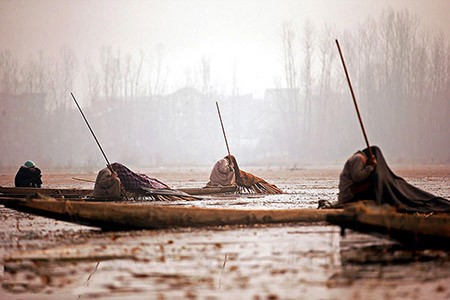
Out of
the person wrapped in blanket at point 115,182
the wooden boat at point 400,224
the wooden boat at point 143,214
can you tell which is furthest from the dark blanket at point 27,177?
the wooden boat at point 400,224

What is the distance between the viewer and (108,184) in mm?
11430

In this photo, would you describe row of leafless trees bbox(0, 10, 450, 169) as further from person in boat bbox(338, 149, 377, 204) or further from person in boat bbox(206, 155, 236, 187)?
person in boat bbox(338, 149, 377, 204)

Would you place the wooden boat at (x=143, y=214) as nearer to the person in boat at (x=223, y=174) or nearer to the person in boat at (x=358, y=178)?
the person in boat at (x=358, y=178)

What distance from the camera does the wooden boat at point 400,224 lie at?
246 inches

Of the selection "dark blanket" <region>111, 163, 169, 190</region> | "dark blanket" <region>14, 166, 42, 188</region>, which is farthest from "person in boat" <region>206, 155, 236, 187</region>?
"dark blanket" <region>14, 166, 42, 188</region>

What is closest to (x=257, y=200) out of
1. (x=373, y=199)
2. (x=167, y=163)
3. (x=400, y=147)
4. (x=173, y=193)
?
(x=173, y=193)

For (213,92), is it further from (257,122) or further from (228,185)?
(228,185)

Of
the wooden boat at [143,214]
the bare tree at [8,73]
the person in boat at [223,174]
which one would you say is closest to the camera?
the wooden boat at [143,214]

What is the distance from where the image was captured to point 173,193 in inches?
477

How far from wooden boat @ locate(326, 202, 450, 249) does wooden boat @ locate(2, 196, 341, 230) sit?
2.84ft

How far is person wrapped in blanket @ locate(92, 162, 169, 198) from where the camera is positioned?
1142 cm

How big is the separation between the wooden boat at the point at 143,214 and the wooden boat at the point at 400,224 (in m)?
0.87

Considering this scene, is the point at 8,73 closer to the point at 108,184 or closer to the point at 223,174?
the point at 223,174

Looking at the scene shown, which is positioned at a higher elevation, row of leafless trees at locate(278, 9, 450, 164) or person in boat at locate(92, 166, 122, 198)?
row of leafless trees at locate(278, 9, 450, 164)
